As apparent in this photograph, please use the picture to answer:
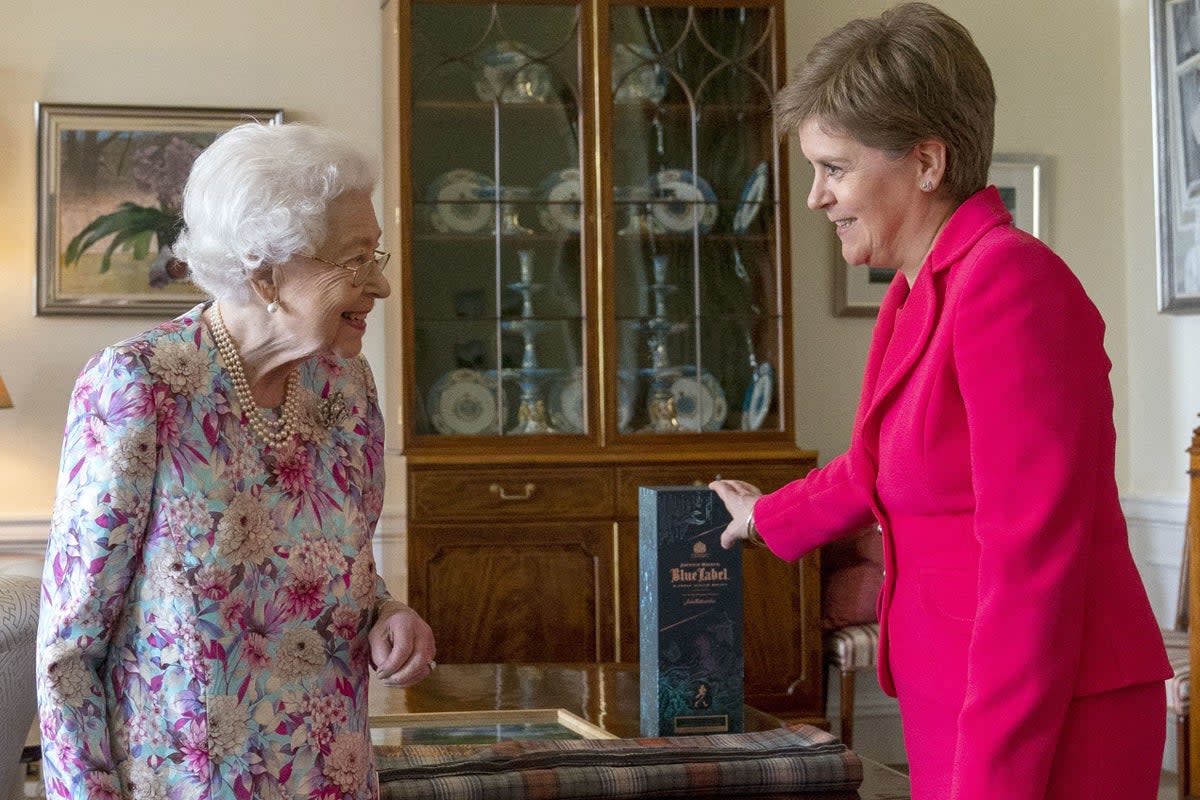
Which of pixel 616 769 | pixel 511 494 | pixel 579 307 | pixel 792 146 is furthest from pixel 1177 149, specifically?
pixel 616 769

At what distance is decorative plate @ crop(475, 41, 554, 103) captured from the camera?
168 inches

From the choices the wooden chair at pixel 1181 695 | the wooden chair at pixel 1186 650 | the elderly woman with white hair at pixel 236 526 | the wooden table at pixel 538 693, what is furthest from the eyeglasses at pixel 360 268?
the wooden chair at pixel 1181 695

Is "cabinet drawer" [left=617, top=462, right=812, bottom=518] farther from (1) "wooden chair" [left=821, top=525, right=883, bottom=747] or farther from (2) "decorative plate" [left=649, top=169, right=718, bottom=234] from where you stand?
(2) "decorative plate" [left=649, top=169, right=718, bottom=234]

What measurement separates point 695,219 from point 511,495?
102cm

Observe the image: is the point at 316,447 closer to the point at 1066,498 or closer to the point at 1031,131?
the point at 1066,498

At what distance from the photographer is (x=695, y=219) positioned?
4.40 m

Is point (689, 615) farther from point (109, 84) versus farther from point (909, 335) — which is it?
point (109, 84)

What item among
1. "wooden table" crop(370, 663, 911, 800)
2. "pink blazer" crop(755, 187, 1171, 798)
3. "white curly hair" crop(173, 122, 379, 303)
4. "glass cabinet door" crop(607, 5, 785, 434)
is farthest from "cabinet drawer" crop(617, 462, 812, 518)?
"pink blazer" crop(755, 187, 1171, 798)

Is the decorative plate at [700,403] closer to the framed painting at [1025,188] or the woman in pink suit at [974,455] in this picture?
the framed painting at [1025,188]

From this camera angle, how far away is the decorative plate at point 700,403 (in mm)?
4371

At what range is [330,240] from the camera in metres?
1.60

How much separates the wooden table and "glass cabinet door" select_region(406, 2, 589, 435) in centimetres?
178

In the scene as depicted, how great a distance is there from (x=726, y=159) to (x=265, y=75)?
1.46 m

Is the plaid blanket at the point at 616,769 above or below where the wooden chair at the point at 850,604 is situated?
above
